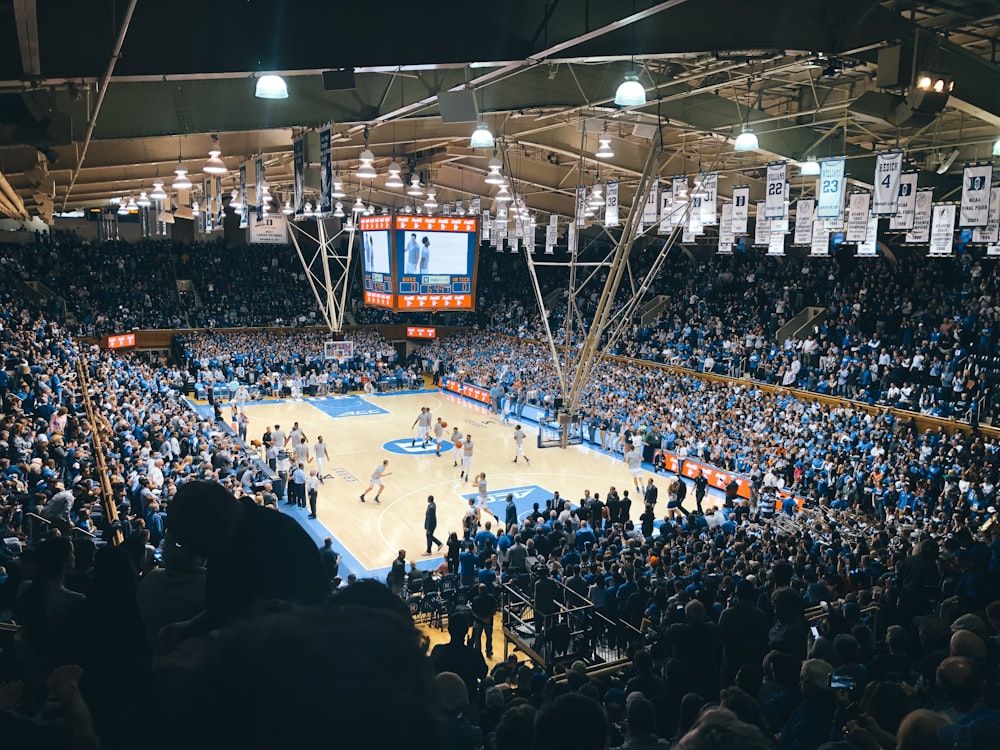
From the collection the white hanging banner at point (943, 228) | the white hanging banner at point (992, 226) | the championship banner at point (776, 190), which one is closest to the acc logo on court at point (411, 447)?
the championship banner at point (776, 190)

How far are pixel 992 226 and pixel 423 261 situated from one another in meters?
16.1

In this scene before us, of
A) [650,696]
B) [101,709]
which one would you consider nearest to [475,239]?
[650,696]

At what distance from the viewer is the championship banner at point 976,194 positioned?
50.2 feet

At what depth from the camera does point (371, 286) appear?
27281mm

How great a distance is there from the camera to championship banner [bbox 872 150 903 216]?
50.4 ft

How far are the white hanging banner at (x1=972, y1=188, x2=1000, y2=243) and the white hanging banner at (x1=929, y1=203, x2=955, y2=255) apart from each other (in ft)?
3.35

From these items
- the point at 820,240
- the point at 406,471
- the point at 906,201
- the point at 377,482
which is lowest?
the point at 406,471

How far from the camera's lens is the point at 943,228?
18250 millimetres

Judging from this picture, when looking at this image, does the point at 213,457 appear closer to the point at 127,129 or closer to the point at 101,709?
the point at 127,129

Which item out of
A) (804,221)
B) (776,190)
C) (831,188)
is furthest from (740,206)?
(831,188)

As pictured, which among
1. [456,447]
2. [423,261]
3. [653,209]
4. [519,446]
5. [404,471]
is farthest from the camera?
[423,261]

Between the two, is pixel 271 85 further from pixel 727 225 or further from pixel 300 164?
pixel 727 225

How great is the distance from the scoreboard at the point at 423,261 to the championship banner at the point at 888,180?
1362 centimetres

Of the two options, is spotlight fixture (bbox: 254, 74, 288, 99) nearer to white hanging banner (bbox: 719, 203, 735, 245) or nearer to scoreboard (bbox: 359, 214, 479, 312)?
white hanging banner (bbox: 719, 203, 735, 245)
